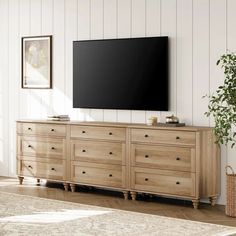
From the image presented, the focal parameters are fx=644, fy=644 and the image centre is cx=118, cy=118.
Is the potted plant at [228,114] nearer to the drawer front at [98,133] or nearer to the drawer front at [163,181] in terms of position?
the drawer front at [163,181]

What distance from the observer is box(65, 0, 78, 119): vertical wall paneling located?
8094 millimetres

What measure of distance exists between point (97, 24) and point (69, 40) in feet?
1.63

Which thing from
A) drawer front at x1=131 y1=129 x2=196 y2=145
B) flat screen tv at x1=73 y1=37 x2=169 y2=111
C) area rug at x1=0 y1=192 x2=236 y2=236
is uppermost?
flat screen tv at x1=73 y1=37 x2=169 y2=111

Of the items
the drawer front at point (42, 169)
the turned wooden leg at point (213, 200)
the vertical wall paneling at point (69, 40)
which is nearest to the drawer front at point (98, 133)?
the drawer front at point (42, 169)

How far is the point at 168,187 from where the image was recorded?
6.79 metres

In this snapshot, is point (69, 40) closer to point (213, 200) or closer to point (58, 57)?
point (58, 57)

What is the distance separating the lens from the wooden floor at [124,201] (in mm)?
6309

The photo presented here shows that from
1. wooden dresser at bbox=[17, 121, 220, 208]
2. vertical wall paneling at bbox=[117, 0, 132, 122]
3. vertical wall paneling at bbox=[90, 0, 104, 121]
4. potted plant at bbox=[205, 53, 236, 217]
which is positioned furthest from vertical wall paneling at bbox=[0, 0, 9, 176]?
potted plant at bbox=[205, 53, 236, 217]

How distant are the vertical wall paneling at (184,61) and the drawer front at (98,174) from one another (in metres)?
0.97

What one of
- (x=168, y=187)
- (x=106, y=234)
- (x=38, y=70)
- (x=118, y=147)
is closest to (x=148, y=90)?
(x=118, y=147)

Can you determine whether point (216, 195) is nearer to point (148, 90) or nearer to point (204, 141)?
point (204, 141)

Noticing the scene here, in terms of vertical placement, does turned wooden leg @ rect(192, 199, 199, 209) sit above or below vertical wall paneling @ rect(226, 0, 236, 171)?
below

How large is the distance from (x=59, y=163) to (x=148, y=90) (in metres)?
1.44

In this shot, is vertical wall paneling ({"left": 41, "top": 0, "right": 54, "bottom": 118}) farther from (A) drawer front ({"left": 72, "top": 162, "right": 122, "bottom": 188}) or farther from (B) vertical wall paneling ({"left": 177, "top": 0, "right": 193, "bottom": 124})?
(B) vertical wall paneling ({"left": 177, "top": 0, "right": 193, "bottom": 124})
